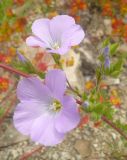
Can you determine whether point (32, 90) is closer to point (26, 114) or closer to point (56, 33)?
point (26, 114)

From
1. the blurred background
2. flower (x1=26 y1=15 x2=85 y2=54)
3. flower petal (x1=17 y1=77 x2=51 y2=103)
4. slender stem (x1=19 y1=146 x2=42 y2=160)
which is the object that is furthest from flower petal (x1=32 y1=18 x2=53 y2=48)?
slender stem (x1=19 y1=146 x2=42 y2=160)

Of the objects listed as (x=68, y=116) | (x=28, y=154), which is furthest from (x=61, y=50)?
(x=28, y=154)

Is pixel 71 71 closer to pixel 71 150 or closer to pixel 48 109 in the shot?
pixel 71 150

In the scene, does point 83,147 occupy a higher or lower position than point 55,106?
lower

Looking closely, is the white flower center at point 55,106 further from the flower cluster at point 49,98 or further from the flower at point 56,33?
the flower at point 56,33

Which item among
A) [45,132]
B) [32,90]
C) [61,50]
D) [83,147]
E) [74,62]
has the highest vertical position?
[61,50]

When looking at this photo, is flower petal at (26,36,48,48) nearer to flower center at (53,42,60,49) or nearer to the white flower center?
flower center at (53,42,60,49)

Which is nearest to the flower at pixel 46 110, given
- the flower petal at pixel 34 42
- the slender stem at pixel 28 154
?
the flower petal at pixel 34 42
